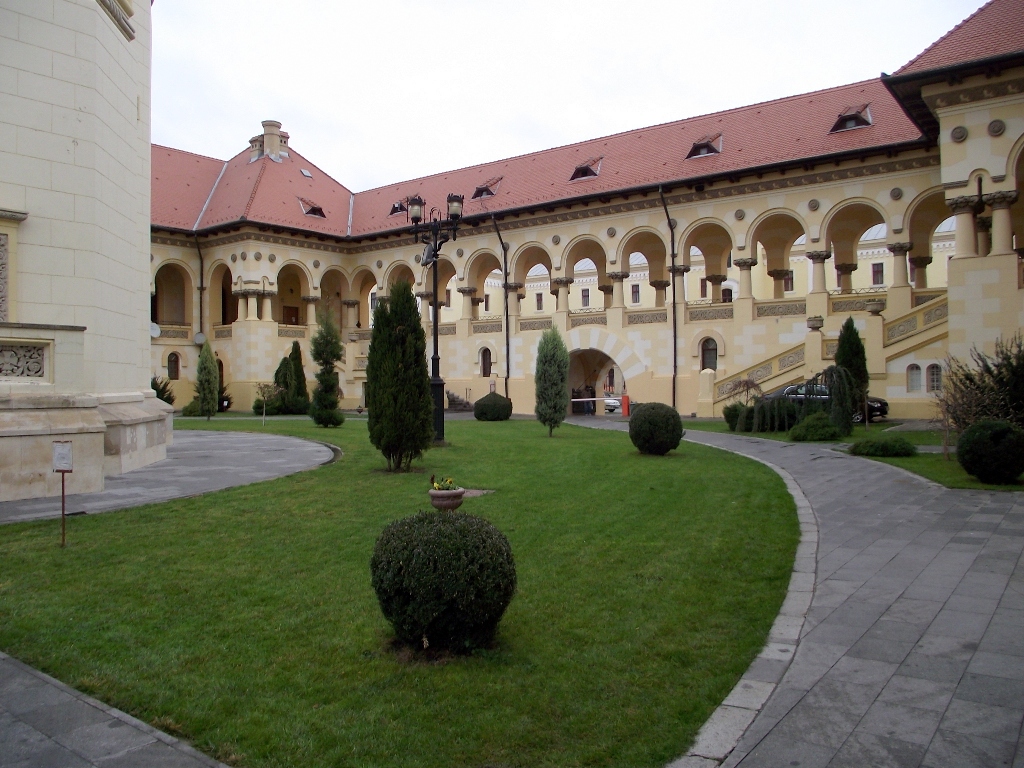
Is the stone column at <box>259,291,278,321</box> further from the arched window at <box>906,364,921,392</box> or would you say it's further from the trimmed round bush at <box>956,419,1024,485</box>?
the trimmed round bush at <box>956,419,1024,485</box>

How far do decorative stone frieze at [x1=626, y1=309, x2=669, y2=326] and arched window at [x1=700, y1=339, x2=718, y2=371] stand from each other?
1.85m

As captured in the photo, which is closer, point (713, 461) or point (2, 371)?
point (2, 371)

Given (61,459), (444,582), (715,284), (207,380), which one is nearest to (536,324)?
(715,284)

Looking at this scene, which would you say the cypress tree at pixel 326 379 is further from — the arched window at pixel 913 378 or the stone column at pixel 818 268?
the arched window at pixel 913 378

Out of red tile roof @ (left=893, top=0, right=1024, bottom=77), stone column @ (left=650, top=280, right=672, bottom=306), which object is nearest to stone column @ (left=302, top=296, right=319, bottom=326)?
stone column @ (left=650, top=280, right=672, bottom=306)

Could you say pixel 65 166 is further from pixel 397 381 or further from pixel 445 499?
pixel 445 499

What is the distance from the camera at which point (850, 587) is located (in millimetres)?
6375

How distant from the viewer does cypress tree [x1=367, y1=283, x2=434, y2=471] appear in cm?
1260

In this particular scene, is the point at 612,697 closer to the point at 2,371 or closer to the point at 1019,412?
the point at 2,371

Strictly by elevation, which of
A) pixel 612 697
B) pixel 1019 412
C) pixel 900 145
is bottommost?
pixel 612 697

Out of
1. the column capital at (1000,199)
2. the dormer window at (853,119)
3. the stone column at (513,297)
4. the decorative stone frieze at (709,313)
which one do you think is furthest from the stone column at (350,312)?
the column capital at (1000,199)

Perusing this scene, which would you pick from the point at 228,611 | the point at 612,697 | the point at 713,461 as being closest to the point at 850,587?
the point at 612,697

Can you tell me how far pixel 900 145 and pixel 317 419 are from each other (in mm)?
21532

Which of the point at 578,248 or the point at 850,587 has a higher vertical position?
the point at 578,248
